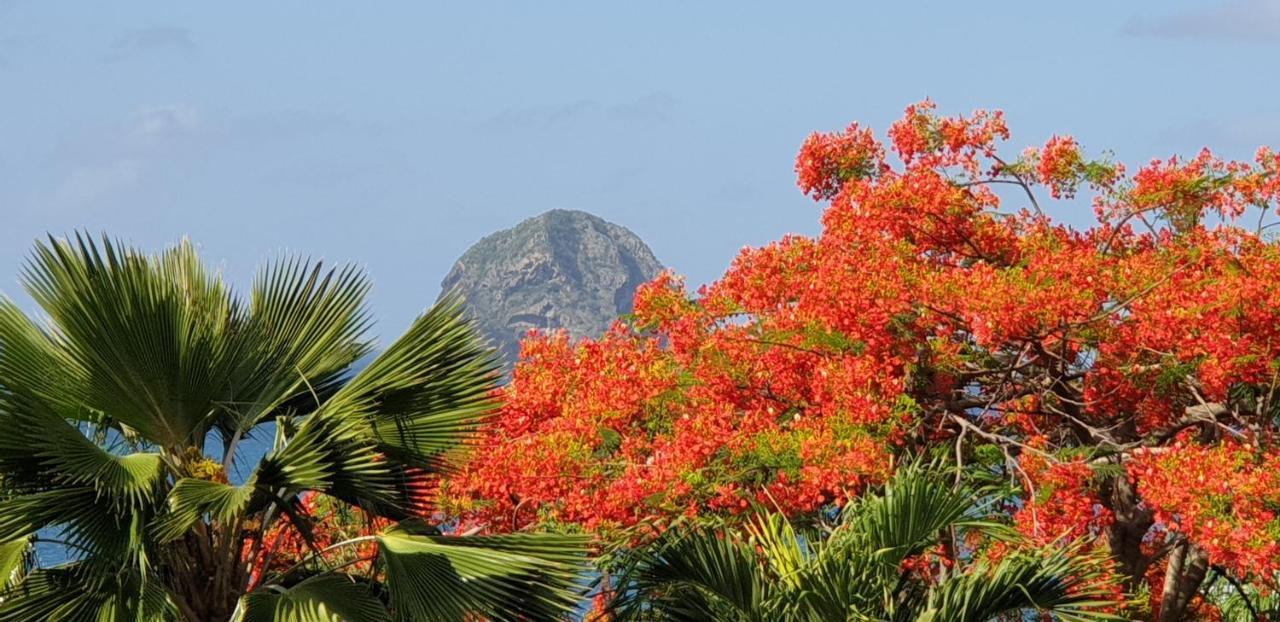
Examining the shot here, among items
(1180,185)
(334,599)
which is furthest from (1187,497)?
(334,599)

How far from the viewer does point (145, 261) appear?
9.03 m

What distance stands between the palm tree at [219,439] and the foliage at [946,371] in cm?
249

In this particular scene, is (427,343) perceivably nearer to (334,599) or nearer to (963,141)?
(334,599)

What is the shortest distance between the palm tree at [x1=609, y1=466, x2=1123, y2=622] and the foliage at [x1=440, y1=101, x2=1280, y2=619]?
6.48 ft

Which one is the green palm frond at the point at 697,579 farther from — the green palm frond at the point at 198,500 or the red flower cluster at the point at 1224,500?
the red flower cluster at the point at 1224,500

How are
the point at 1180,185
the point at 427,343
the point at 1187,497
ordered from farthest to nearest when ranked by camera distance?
1. the point at 1180,185
2. the point at 1187,497
3. the point at 427,343

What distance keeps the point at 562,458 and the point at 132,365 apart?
4.90 meters

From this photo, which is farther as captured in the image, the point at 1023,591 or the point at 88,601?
the point at 1023,591

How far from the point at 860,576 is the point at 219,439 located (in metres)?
3.62

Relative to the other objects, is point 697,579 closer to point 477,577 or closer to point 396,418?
point 477,577

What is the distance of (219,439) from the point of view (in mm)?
9875

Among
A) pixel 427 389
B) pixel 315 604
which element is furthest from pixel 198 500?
pixel 427 389

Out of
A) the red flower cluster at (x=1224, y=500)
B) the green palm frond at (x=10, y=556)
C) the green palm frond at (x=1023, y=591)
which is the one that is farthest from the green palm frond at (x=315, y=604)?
the red flower cluster at (x=1224, y=500)

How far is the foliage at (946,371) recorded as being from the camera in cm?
1245
